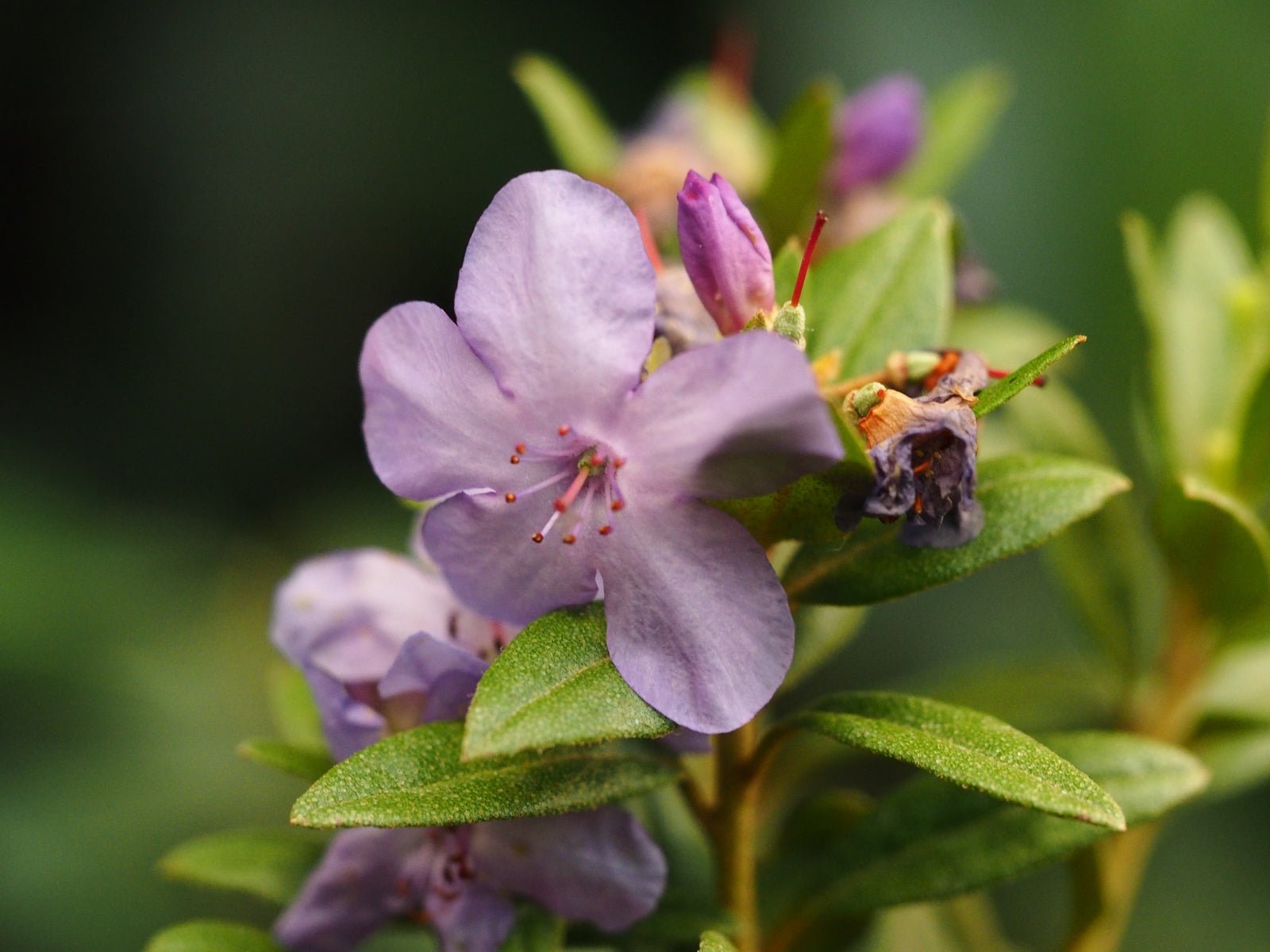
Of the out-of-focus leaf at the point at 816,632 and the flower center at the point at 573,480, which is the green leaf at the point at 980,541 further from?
the flower center at the point at 573,480

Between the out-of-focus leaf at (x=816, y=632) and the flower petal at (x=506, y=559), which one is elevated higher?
the flower petal at (x=506, y=559)

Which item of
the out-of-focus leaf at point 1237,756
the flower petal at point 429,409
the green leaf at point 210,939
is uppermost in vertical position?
the flower petal at point 429,409

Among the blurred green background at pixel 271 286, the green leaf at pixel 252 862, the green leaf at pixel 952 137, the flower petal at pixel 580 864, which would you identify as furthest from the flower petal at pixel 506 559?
the blurred green background at pixel 271 286

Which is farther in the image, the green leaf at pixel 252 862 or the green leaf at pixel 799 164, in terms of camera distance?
the green leaf at pixel 799 164

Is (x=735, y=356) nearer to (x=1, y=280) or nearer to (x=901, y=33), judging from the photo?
(x=901, y=33)

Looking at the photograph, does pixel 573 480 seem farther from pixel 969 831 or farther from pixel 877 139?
pixel 877 139

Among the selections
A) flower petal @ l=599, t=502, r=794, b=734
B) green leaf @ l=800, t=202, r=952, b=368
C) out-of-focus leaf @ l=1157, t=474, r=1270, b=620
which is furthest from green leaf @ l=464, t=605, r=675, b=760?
out-of-focus leaf @ l=1157, t=474, r=1270, b=620

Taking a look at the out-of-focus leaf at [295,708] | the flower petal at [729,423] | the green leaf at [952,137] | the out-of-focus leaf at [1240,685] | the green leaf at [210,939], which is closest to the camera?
the flower petal at [729,423]

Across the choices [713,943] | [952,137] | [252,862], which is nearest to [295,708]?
[252,862]
